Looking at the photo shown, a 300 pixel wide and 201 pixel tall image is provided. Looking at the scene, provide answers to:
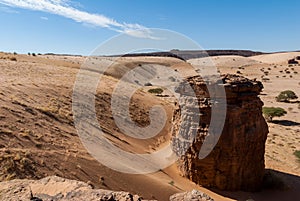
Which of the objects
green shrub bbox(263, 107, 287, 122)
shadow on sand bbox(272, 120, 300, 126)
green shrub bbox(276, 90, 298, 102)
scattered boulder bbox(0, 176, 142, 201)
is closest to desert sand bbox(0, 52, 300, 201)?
scattered boulder bbox(0, 176, 142, 201)

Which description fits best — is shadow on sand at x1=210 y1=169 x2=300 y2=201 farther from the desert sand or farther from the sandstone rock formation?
the sandstone rock formation

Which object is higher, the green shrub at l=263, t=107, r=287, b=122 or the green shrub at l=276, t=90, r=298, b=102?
the green shrub at l=276, t=90, r=298, b=102

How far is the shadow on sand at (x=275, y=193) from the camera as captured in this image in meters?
10.6

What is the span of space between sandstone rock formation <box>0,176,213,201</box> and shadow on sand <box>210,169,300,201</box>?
6558 millimetres

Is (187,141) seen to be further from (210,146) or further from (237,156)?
(237,156)

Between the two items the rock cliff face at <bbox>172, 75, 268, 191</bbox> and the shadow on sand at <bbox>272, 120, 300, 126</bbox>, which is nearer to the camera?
the rock cliff face at <bbox>172, 75, 268, 191</bbox>

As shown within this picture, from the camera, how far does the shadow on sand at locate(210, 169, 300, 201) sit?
1058 centimetres

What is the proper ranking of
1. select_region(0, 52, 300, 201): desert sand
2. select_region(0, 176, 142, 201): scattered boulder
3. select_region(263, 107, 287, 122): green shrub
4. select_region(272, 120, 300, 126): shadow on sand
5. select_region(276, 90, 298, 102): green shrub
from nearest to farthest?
select_region(0, 176, 142, 201): scattered boulder < select_region(0, 52, 300, 201): desert sand < select_region(272, 120, 300, 126): shadow on sand < select_region(263, 107, 287, 122): green shrub < select_region(276, 90, 298, 102): green shrub

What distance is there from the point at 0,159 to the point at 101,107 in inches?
384

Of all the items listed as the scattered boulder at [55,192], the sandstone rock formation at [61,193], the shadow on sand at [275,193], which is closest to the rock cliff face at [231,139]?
the shadow on sand at [275,193]

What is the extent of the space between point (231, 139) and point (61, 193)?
293 inches

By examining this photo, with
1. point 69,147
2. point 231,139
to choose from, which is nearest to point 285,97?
point 231,139

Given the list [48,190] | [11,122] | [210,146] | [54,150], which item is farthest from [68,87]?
[48,190]

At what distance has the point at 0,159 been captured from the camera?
7.73 metres
